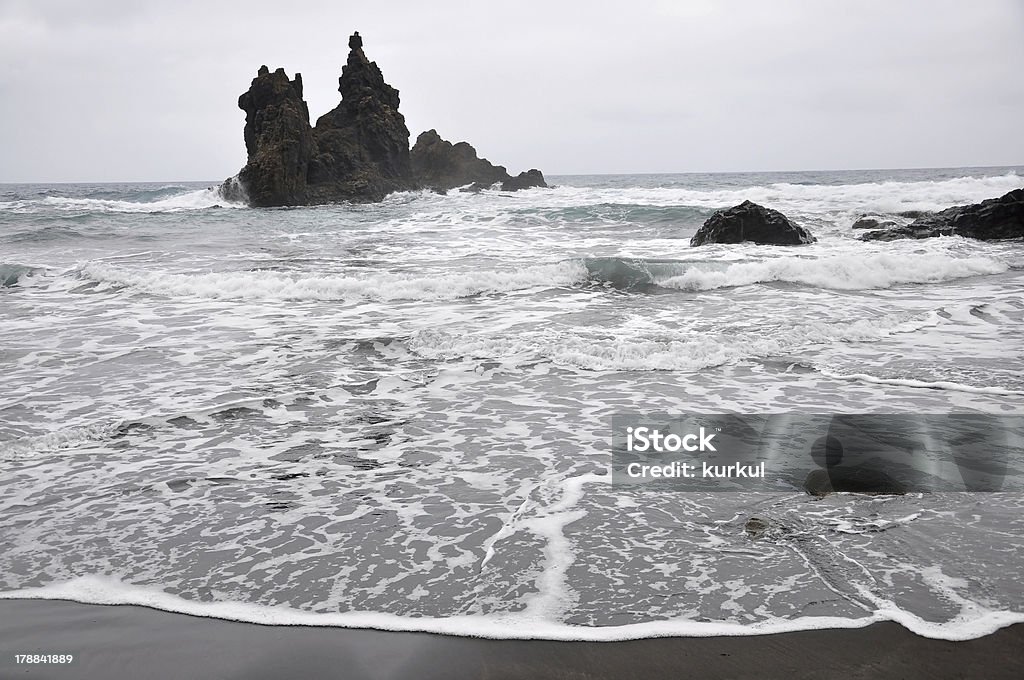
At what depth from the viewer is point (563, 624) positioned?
269cm

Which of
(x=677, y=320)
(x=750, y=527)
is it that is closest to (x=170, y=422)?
(x=750, y=527)

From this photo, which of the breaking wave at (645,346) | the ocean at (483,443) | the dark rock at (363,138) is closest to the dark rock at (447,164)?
the dark rock at (363,138)

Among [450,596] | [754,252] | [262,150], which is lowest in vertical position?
[450,596]

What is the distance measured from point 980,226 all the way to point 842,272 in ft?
28.5

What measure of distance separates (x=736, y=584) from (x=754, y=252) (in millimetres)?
13334

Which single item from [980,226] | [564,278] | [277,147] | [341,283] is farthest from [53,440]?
[277,147]

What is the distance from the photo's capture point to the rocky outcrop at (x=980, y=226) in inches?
688

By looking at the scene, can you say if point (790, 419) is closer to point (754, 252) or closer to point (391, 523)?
point (391, 523)

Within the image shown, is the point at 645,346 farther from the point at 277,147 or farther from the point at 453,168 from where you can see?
the point at 453,168

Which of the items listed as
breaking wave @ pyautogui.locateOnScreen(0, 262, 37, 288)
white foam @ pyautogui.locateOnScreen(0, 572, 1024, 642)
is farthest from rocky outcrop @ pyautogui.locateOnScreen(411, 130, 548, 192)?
white foam @ pyautogui.locateOnScreen(0, 572, 1024, 642)

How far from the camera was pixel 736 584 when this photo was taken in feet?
9.64

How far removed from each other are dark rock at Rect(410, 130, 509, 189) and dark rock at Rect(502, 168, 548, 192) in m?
1.12

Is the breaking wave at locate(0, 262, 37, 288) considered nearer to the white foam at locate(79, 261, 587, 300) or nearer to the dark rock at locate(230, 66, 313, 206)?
the white foam at locate(79, 261, 587, 300)

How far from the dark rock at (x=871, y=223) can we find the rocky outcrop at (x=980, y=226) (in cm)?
155
